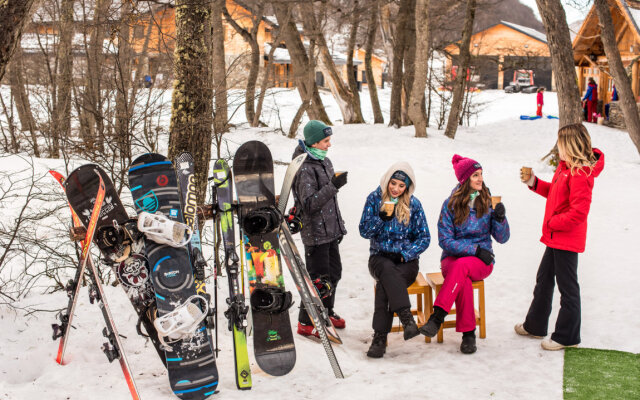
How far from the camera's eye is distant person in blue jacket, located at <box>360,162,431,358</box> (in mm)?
4324

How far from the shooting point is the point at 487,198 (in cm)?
442

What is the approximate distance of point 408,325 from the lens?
162 inches

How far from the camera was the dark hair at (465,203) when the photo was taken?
4391mm

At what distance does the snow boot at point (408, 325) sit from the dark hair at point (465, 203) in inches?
30.3

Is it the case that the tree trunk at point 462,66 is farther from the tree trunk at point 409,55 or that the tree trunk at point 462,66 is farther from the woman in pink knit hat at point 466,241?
the woman in pink knit hat at point 466,241

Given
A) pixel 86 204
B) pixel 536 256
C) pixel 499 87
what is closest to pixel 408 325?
pixel 86 204

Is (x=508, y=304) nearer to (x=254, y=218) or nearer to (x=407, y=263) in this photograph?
(x=407, y=263)

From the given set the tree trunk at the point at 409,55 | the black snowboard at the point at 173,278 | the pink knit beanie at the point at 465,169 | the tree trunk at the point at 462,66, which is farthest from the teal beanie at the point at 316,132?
the tree trunk at the point at 409,55

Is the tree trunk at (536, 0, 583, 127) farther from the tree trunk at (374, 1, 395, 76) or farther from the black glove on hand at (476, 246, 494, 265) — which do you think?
the tree trunk at (374, 1, 395, 76)

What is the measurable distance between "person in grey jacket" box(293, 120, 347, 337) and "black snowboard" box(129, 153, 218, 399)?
101 cm

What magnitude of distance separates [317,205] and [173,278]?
1.23 meters

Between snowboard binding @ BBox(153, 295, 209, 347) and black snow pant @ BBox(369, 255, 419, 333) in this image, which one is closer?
snowboard binding @ BBox(153, 295, 209, 347)

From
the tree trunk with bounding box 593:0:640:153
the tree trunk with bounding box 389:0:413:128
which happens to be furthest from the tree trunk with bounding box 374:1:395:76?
the tree trunk with bounding box 593:0:640:153

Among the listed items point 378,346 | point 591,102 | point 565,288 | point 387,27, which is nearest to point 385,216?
point 378,346
